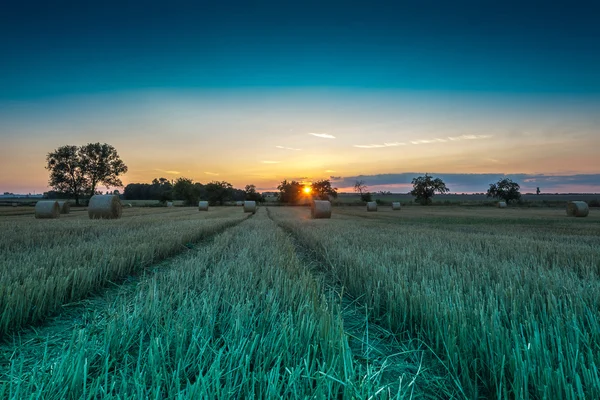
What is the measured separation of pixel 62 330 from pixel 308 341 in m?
2.33

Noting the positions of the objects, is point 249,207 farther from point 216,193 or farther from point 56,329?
point 216,193

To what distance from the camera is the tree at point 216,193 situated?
79.3 m

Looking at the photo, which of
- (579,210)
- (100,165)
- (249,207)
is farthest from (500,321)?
(100,165)

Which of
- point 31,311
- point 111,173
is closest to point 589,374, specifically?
point 31,311

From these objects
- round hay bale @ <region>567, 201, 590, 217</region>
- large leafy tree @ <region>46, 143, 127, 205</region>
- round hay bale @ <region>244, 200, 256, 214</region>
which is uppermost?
large leafy tree @ <region>46, 143, 127, 205</region>

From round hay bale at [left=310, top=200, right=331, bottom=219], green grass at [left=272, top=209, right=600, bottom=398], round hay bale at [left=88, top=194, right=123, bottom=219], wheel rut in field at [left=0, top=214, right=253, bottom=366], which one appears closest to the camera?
green grass at [left=272, top=209, right=600, bottom=398]

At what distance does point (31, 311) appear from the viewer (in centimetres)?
302

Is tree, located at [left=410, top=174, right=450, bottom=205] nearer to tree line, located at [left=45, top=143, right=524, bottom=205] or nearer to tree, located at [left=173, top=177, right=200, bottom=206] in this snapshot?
tree line, located at [left=45, top=143, right=524, bottom=205]

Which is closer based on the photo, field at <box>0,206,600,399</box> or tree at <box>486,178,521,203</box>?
field at <box>0,206,600,399</box>

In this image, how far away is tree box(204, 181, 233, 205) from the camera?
7926 cm

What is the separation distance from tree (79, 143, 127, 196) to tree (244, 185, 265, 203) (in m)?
34.4

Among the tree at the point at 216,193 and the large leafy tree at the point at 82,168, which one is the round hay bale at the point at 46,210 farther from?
the tree at the point at 216,193

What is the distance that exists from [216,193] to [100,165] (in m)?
27.7

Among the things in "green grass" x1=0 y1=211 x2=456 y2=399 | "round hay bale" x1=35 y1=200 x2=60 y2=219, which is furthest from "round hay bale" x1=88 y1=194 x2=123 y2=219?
"green grass" x1=0 y1=211 x2=456 y2=399
